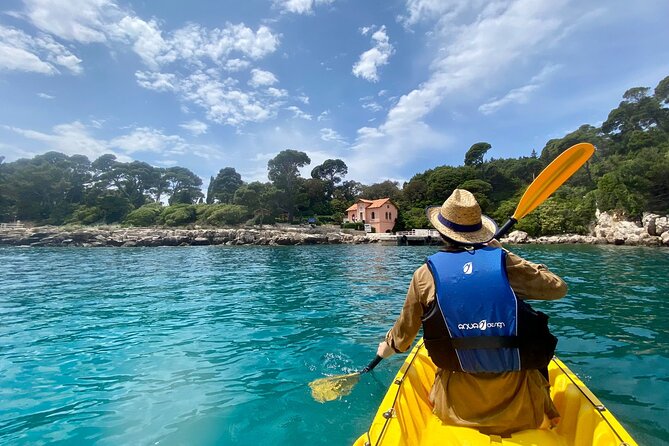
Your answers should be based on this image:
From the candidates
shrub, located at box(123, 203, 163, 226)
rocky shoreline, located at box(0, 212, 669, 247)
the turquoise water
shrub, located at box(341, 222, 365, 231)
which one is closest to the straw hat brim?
the turquoise water

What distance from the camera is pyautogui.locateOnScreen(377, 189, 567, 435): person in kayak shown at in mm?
2016

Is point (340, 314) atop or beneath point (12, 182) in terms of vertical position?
beneath

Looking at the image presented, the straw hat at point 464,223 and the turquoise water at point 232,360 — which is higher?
the straw hat at point 464,223

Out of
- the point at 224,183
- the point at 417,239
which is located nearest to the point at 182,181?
the point at 224,183

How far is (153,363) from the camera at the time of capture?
208 inches

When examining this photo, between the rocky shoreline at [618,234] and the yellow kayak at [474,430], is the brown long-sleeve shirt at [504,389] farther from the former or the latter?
the rocky shoreline at [618,234]

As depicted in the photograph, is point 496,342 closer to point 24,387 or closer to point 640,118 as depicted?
point 24,387

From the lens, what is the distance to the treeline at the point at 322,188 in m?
42.9

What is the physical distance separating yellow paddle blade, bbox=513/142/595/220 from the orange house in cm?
5084

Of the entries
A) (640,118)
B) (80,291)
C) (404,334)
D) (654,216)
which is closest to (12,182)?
(80,291)

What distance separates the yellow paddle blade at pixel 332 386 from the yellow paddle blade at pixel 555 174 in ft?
9.72

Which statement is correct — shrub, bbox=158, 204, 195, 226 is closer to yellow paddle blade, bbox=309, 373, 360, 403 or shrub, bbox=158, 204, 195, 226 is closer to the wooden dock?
the wooden dock

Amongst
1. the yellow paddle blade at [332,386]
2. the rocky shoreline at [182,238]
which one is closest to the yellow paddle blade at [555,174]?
the yellow paddle blade at [332,386]

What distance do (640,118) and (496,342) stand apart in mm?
69555
